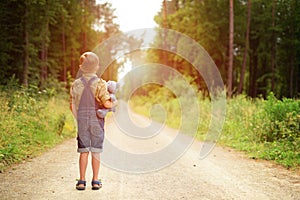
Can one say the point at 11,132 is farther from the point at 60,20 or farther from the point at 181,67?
the point at 181,67

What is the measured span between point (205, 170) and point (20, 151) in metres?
4.57

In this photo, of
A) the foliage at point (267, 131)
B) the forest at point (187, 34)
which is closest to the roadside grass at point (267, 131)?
the foliage at point (267, 131)

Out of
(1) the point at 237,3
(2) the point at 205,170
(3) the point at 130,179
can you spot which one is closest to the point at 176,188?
(3) the point at 130,179

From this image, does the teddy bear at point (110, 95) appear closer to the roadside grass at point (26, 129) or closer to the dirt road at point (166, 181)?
the dirt road at point (166, 181)

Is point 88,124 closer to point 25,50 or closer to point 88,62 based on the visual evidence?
point 88,62

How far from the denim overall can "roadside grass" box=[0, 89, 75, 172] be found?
89.6 inches

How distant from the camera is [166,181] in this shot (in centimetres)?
568

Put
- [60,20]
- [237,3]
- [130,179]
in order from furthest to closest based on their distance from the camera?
1. [237,3]
2. [60,20]
3. [130,179]

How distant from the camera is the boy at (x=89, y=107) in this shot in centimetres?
513

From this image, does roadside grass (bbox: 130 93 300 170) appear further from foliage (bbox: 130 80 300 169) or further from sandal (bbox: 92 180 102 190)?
sandal (bbox: 92 180 102 190)

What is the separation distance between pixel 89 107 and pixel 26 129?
237 inches

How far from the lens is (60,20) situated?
29562 mm

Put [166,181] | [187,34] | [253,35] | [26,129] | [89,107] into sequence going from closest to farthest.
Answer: [89,107] < [166,181] < [26,129] < [187,34] < [253,35]

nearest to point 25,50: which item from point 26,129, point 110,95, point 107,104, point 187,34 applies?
point 26,129
